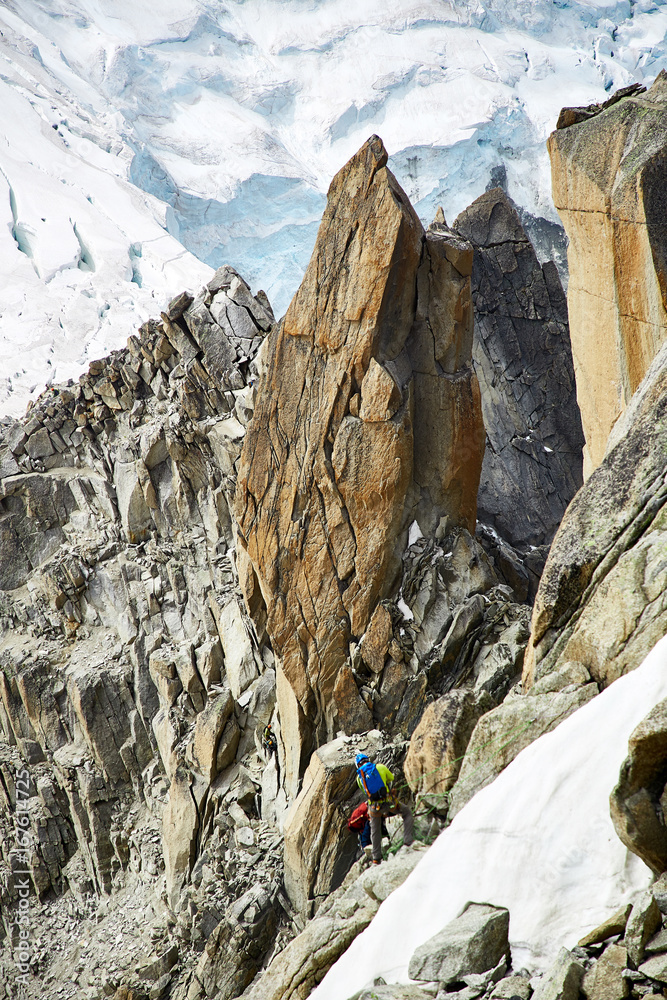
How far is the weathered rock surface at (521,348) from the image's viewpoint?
2855 cm

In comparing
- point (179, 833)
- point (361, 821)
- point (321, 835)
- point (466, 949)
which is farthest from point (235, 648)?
point (466, 949)

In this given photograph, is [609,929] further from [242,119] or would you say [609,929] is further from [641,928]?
[242,119]

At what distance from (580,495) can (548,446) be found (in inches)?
768

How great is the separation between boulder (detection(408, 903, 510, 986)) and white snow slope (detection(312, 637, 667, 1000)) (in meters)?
0.17

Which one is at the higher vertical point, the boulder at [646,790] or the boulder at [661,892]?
the boulder at [646,790]

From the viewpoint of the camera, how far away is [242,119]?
51062mm

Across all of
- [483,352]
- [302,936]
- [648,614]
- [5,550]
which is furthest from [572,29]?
[302,936]

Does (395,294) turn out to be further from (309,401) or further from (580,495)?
(580,495)

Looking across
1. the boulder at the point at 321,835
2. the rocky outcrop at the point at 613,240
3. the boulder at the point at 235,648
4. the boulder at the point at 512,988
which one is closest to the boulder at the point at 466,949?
the boulder at the point at 512,988

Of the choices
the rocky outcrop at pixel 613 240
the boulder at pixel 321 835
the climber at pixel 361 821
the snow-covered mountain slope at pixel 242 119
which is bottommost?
the boulder at pixel 321 835

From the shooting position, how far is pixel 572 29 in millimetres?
47844

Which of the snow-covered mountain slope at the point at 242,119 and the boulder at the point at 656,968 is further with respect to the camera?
the snow-covered mountain slope at the point at 242,119

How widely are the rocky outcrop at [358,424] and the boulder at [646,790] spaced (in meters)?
11.4

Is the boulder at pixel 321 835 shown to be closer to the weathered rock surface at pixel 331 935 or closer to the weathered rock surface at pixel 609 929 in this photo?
the weathered rock surface at pixel 331 935
